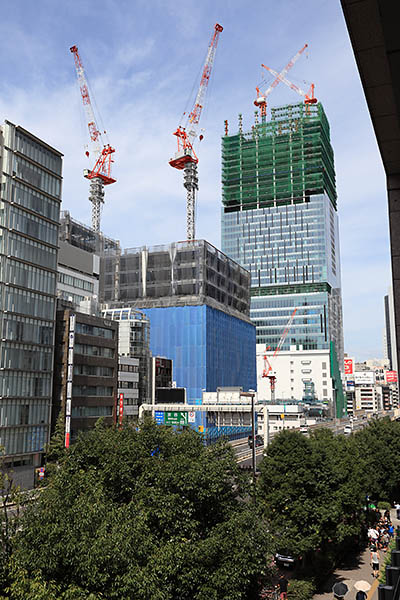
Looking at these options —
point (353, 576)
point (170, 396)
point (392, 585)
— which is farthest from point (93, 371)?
point (392, 585)

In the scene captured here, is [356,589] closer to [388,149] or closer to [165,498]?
[165,498]

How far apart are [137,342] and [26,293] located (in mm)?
39859

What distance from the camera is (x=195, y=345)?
129 m

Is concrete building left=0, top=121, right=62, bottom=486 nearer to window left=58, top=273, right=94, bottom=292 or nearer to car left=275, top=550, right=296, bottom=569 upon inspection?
window left=58, top=273, right=94, bottom=292

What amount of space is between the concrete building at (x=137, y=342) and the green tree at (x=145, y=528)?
6925cm

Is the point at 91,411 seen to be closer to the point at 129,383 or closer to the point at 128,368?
the point at 129,383

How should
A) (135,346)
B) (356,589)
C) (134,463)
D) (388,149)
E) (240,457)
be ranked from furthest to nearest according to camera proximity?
(135,346) < (240,457) < (356,589) < (134,463) < (388,149)

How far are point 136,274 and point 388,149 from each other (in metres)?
131

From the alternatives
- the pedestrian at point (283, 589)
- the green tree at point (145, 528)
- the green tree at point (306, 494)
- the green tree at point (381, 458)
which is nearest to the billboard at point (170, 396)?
the green tree at point (381, 458)

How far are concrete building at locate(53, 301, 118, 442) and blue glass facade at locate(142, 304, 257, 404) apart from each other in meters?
43.3

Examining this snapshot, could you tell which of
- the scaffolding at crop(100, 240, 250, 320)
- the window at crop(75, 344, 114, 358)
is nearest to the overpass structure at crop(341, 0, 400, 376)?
the window at crop(75, 344, 114, 358)

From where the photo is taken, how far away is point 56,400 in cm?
7431

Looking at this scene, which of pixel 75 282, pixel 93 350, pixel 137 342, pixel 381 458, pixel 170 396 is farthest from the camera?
pixel 170 396

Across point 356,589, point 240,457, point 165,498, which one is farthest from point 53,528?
point 240,457
